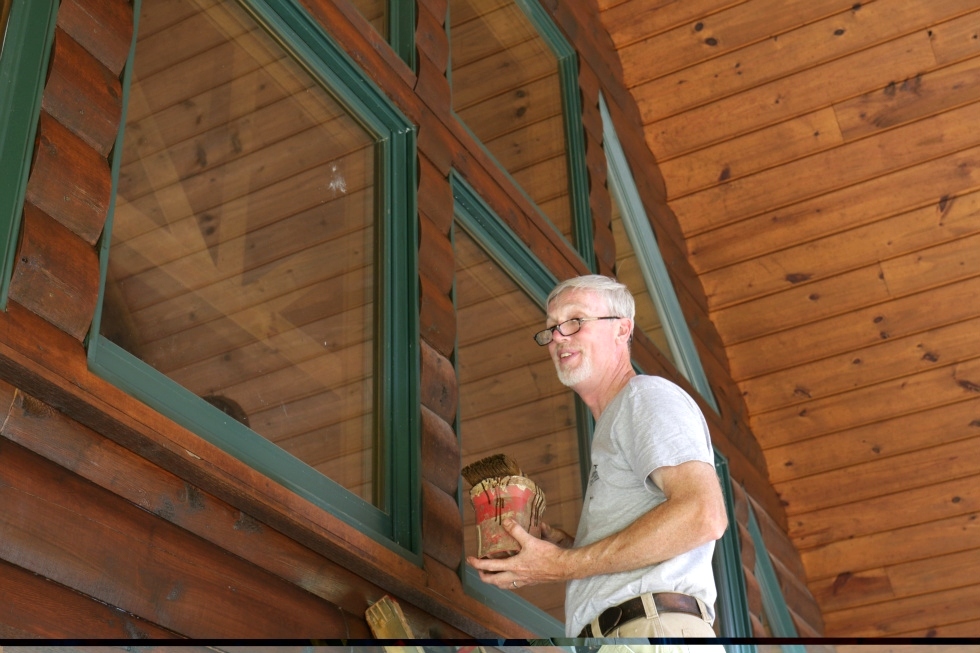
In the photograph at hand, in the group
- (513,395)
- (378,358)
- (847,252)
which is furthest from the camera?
(847,252)

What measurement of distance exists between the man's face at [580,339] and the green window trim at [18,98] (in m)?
1.13

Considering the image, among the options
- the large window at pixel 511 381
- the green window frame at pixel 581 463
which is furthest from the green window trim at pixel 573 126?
the large window at pixel 511 381

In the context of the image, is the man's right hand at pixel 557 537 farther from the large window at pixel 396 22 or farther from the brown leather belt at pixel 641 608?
the large window at pixel 396 22

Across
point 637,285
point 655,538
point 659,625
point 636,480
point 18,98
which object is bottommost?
point 659,625

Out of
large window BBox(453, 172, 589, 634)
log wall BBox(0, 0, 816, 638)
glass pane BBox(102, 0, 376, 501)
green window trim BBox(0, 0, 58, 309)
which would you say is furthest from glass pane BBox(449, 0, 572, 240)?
green window trim BBox(0, 0, 58, 309)

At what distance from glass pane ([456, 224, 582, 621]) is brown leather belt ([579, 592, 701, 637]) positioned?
106cm

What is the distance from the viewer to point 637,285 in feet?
18.0

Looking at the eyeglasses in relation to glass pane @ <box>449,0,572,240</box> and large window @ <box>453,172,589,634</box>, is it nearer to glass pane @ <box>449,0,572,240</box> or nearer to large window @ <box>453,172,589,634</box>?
large window @ <box>453,172,589,634</box>

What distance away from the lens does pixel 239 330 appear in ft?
8.64

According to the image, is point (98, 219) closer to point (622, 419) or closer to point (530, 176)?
point (622, 419)

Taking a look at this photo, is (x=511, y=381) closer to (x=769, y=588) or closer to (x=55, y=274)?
(x=55, y=274)

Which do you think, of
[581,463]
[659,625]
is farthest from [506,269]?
[659,625]

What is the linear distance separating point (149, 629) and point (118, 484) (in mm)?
238

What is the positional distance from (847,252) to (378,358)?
350cm
